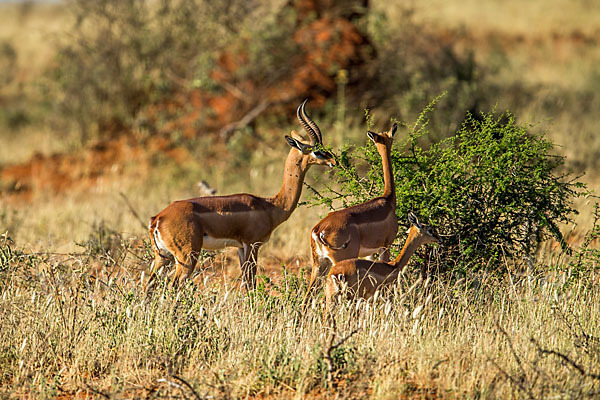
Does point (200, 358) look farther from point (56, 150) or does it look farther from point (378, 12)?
point (56, 150)

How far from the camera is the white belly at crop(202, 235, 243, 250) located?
6.23 m

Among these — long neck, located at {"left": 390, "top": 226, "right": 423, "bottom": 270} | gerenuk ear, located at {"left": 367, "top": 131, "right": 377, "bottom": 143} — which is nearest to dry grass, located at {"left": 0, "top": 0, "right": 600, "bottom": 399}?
long neck, located at {"left": 390, "top": 226, "right": 423, "bottom": 270}

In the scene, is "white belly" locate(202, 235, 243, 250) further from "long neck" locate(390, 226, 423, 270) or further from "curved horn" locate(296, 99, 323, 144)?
"long neck" locate(390, 226, 423, 270)

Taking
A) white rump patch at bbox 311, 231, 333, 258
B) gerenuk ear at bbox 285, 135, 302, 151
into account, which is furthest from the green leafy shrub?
white rump patch at bbox 311, 231, 333, 258

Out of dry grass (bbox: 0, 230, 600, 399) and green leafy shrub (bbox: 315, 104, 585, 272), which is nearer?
dry grass (bbox: 0, 230, 600, 399)

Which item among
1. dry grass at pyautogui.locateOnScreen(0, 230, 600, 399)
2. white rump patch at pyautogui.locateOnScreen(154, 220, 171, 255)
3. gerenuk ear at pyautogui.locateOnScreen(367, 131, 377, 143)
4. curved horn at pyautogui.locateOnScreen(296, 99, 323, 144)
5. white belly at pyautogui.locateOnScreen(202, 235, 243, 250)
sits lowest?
dry grass at pyautogui.locateOnScreen(0, 230, 600, 399)

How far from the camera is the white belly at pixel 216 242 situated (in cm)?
623

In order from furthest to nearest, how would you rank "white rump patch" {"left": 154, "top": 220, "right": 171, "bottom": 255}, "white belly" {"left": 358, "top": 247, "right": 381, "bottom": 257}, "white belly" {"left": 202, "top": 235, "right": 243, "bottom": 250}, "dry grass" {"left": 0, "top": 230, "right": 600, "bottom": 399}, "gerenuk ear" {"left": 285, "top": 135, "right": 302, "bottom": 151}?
"gerenuk ear" {"left": 285, "top": 135, "right": 302, "bottom": 151} < "white belly" {"left": 202, "top": 235, "right": 243, "bottom": 250} < "white rump patch" {"left": 154, "top": 220, "right": 171, "bottom": 255} < "white belly" {"left": 358, "top": 247, "right": 381, "bottom": 257} < "dry grass" {"left": 0, "top": 230, "right": 600, "bottom": 399}

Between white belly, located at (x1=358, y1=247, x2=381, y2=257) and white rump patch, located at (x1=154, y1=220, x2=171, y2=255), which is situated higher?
white belly, located at (x1=358, y1=247, x2=381, y2=257)

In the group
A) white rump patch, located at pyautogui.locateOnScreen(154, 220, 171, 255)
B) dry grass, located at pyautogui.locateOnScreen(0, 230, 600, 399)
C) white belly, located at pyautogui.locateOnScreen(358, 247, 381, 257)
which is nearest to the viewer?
dry grass, located at pyautogui.locateOnScreen(0, 230, 600, 399)

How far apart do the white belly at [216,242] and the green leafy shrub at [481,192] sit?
0.86 m

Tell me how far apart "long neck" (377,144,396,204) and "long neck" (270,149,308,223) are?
2.67 feet

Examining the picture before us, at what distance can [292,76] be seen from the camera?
13.9m

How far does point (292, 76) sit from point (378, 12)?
2.01 m
